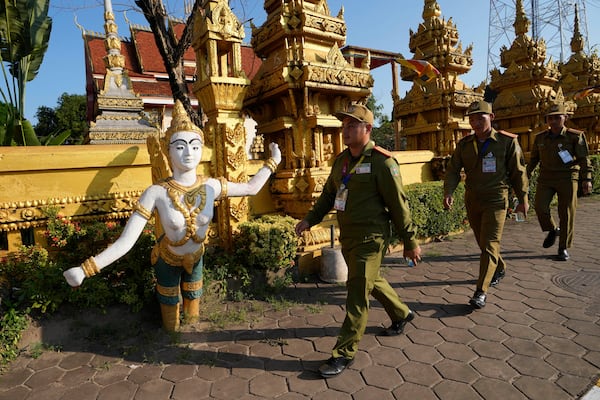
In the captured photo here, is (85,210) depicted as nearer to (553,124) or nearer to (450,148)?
(553,124)

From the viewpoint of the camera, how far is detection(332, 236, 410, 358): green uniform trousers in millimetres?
2840

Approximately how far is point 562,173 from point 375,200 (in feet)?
13.7

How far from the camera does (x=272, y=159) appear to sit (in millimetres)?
3939

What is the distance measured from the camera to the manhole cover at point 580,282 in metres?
4.11

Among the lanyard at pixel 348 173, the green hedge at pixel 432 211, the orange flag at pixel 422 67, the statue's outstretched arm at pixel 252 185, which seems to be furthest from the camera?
the orange flag at pixel 422 67

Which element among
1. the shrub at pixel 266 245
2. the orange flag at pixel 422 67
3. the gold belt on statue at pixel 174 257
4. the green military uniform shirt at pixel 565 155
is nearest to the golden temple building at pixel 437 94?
the orange flag at pixel 422 67

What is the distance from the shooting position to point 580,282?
439 centimetres

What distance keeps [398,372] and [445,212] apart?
4.89 meters

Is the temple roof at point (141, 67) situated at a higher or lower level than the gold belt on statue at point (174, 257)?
higher

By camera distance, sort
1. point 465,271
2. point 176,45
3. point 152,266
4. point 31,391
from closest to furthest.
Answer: point 31,391
point 152,266
point 465,271
point 176,45

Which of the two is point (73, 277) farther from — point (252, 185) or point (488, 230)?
point (488, 230)

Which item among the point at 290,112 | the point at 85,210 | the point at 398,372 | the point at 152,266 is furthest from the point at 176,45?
the point at 398,372

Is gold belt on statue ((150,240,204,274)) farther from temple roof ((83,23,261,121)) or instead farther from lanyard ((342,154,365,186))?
temple roof ((83,23,261,121))

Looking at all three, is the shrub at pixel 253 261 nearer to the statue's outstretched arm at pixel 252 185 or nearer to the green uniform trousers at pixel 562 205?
the statue's outstretched arm at pixel 252 185
